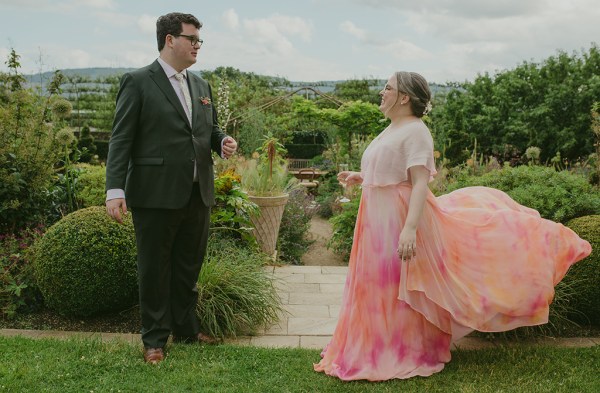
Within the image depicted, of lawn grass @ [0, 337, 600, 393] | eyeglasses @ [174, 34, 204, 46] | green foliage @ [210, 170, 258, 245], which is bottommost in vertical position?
lawn grass @ [0, 337, 600, 393]

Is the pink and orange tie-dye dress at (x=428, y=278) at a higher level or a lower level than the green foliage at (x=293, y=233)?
A: higher

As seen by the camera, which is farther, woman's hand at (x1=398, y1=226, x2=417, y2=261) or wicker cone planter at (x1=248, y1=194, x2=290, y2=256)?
wicker cone planter at (x1=248, y1=194, x2=290, y2=256)

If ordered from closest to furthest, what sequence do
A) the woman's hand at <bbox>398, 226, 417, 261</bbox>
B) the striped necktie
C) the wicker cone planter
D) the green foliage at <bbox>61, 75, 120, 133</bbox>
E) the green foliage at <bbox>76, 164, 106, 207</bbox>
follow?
the woman's hand at <bbox>398, 226, 417, 261</bbox> → the striped necktie → the green foliage at <bbox>76, 164, 106, 207</bbox> → the wicker cone planter → the green foliage at <bbox>61, 75, 120, 133</bbox>

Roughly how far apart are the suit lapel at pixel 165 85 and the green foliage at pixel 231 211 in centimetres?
238

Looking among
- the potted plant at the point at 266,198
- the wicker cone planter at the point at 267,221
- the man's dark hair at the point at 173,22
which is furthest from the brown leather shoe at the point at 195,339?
the wicker cone planter at the point at 267,221

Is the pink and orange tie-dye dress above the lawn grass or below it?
above

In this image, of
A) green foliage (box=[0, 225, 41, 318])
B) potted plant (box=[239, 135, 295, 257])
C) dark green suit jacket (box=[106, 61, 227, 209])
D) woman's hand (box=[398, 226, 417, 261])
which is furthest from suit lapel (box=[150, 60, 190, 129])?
potted plant (box=[239, 135, 295, 257])

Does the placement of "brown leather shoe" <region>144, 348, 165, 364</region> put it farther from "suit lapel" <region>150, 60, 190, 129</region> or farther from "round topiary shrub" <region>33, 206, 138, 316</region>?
"suit lapel" <region>150, 60, 190, 129</region>

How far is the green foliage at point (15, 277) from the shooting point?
176 inches

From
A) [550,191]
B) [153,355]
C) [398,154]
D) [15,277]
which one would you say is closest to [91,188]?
[15,277]

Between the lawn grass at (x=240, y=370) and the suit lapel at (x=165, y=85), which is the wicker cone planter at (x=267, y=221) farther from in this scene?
the suit lapel at (x=165, y=85)

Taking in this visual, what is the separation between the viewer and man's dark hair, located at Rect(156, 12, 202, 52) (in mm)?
3373

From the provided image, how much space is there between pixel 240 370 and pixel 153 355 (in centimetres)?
54

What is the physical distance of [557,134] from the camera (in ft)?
44.6
